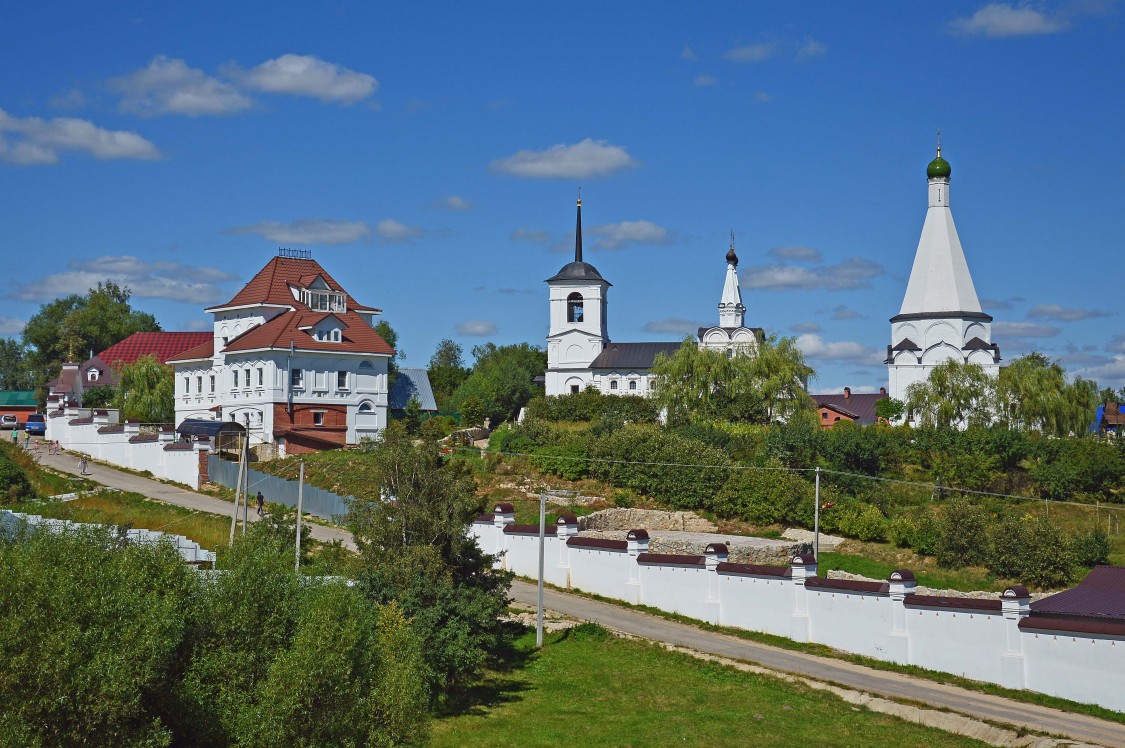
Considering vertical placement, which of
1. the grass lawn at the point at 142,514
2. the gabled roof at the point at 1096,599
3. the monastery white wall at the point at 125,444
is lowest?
the gabled roof at the point at 1096,599

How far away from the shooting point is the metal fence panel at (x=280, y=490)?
37.8 meters

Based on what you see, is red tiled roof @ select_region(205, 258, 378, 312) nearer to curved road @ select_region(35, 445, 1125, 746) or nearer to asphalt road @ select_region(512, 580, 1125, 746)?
curved road @ select_region(35, 445, 1125, 746)

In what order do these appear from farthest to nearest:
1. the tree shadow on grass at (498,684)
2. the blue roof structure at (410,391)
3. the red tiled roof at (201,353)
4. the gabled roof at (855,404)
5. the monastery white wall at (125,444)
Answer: the gabled roof at (855,404)
the blue roof structure at (410,391)
the red tiled roof at (201,353)
the monastery white wall at (125,444)
the tree shadow on grass at (498,684)

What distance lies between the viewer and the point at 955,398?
175 feet

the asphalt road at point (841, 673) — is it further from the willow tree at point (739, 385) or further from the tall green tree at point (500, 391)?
the tall green tree at point (500, 391)

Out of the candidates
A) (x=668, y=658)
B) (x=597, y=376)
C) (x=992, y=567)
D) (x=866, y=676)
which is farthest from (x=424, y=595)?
(x=597, y=376)

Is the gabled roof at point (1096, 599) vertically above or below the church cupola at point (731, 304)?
below

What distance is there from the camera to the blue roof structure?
215ft

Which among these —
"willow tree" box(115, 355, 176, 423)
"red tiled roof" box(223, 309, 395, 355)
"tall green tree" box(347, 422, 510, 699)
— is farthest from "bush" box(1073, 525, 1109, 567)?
"willow tree" box(115, 355, 176, 423)

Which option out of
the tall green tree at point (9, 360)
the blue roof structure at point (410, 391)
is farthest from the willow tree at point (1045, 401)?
the tall green tree at point (9, 360)

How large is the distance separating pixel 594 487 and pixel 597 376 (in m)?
38.5

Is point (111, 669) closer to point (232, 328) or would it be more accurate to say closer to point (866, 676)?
point (866, 676)

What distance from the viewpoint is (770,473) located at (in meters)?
37.8

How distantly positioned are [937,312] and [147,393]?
42.8 m
